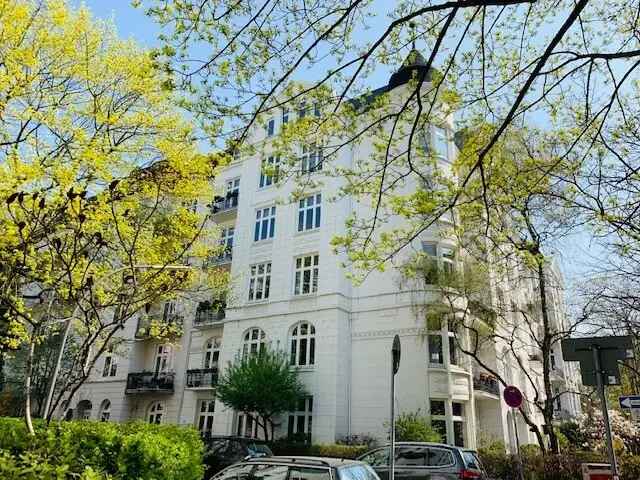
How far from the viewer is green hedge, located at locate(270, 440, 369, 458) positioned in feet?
59.2

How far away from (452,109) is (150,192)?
27.3ft

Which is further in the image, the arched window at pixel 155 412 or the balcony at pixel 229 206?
the balcony at pixel 229 206

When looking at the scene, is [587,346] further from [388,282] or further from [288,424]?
[288,424]

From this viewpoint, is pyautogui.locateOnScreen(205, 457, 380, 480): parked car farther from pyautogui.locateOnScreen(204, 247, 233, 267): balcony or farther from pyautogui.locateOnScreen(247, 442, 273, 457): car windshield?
pyautogui.locateOnScreen(204, 247, 233, 267): balcony

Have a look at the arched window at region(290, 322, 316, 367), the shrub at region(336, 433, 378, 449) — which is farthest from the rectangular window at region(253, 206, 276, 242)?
the shrub at region(336, 433, 378, 449)

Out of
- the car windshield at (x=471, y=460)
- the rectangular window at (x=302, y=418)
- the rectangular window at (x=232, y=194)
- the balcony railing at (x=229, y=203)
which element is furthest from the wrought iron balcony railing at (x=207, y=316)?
the car windshield at (x=471, y=460)

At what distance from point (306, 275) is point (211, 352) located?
753 cm

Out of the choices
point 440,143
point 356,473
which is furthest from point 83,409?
point 356,473

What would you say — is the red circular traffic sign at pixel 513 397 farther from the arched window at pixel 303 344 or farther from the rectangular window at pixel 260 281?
the rectangular window at pixel 260 281

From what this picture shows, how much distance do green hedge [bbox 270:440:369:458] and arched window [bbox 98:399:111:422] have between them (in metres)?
14.2

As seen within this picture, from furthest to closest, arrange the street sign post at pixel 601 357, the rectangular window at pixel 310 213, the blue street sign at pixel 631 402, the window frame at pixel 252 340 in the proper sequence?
the rectangular window at pixel 310 213 → the window frame at pixel 252 340 → the blue street sign at pixel 631 402 → the street sign post at pixel 601 357

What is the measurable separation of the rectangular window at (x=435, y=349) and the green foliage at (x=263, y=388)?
610cm

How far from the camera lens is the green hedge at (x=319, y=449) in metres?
18.0

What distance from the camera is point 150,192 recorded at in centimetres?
1265
